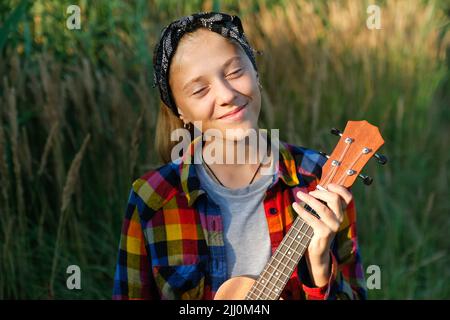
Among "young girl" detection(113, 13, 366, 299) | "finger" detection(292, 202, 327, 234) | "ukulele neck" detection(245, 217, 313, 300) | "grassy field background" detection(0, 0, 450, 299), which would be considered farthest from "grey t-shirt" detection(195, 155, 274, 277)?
"grassy field background" detection(0, 0, 450, 299)

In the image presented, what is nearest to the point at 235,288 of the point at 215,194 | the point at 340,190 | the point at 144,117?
the point at 215,194

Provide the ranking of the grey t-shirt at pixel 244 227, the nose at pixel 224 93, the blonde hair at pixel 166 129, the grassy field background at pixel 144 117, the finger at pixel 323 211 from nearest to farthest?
the finger at pixel 323 211 < the nose at pixel 224 93 < the grey t-shirt at pixel 244 227 < the blonde hair at pixel 166 129 < the grassy field background at pixel 144 117

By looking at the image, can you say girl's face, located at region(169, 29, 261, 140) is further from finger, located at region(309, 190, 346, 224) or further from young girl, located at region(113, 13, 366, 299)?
finger, located at region(309, 190, 346, 224)

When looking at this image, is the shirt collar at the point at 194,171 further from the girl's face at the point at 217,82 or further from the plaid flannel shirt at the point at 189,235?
the girl's face at the point at 217,82

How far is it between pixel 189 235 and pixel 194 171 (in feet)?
0.55

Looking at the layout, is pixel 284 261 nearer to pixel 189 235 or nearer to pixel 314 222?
pixel 314 222

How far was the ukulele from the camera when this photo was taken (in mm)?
1679

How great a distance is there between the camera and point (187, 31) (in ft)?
6.08

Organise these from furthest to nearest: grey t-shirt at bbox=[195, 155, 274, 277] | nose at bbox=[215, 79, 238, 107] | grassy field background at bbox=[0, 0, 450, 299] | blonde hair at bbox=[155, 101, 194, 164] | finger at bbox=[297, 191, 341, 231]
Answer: grassy field background at bbox=[0, 0, 450, 299]
blonde hair at bbox=[155, 101, 194, 164]
grey t-shirt at bbox=[195, 155, 274, 277]
nose at bbox=[215, 79, 238, 107]
finger at bbox=[297, 191, 341, 231]

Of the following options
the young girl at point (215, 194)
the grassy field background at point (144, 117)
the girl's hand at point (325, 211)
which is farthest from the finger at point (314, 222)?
the grassy field background at point (144, 117)

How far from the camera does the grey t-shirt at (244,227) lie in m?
1.87

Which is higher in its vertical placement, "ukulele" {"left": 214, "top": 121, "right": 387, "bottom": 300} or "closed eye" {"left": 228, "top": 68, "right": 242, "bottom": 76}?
"closed eye" {"left": 228, "top": 68, "right": 242, "bottom": 76}

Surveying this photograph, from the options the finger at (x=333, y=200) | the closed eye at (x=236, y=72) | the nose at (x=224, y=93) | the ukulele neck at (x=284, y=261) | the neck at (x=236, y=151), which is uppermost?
the closed eye at (x=236, y=72)
